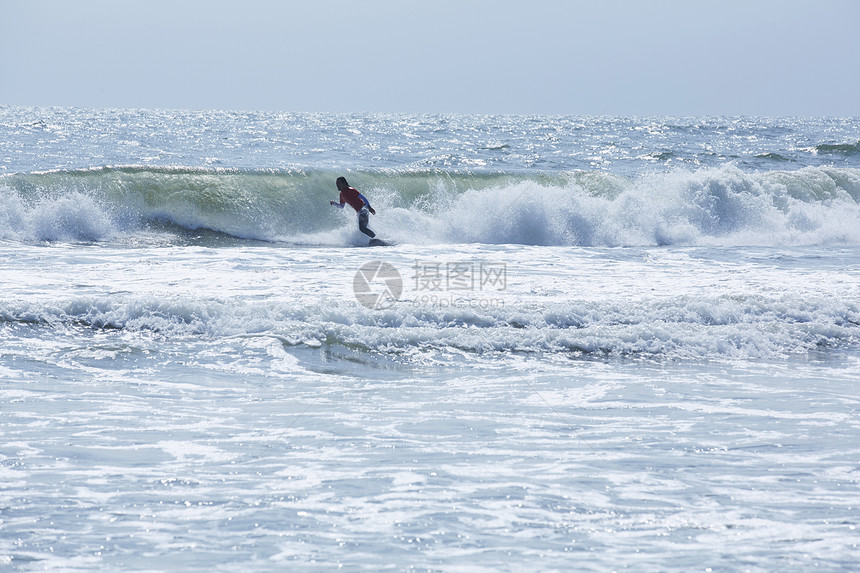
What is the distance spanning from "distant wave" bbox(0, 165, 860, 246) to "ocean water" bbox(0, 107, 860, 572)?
117 millimetres

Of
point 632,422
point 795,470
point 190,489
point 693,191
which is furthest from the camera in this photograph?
point 693,191

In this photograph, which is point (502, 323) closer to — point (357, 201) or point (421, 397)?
point (421, 397)

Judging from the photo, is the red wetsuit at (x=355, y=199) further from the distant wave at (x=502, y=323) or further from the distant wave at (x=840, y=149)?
the distant wave at (x=840, y=149)

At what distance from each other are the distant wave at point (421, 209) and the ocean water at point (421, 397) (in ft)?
0.38

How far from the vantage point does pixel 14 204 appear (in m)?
14.9

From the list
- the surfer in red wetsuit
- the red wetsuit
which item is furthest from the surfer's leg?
the red wetsuit

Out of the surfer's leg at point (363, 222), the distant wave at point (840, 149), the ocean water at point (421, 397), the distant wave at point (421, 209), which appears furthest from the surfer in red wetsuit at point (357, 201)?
the distant wave at point (840, 149)

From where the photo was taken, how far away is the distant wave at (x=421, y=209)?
1559cm

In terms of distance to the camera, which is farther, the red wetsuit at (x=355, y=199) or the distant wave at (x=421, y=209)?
the distant wave at (x=421, y=209)

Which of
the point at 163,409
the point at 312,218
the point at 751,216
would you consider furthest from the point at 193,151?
the point at 163,409

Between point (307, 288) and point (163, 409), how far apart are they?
4301 millimetres

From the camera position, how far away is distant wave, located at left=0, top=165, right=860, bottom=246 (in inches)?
614

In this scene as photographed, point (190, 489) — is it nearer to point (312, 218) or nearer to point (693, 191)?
point (312, 218)

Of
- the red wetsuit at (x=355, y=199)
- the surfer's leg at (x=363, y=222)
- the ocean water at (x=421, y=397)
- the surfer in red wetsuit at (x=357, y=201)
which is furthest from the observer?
the surfer's leg at (x=363, y=222)
